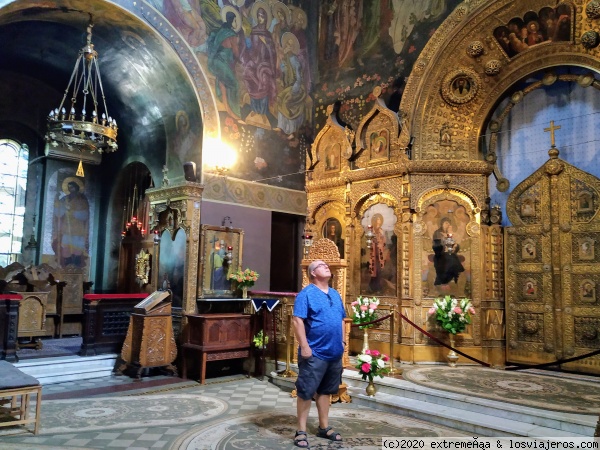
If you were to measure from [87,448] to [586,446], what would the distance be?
533 centimetres

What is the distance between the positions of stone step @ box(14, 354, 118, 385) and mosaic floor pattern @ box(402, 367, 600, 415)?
5.75 m

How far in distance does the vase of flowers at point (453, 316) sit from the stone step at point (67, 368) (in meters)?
6.53

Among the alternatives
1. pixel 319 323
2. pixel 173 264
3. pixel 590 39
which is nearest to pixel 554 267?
pixel 590 39

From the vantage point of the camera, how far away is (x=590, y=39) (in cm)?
890

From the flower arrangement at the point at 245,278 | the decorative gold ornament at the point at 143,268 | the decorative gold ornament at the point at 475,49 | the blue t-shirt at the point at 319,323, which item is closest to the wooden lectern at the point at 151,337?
the flower arrangement at the point at 245,278

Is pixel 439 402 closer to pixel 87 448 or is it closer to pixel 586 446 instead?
pixel 586 446

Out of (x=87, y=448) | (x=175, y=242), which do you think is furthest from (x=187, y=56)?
(x=87, y=448)

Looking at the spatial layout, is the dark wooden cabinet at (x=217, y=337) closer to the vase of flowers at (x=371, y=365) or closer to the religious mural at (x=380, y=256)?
the religious mural at (x=380, y=256)

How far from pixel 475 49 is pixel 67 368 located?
10.2 metres

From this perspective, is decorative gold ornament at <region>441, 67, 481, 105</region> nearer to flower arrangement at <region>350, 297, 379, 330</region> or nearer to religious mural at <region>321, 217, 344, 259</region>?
religious mural at <region>321, 217, 344, 259</region>

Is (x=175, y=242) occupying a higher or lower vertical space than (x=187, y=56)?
lower

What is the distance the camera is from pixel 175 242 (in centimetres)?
1073

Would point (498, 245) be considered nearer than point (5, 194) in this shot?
Yes

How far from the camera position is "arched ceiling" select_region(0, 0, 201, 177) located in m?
9.88
